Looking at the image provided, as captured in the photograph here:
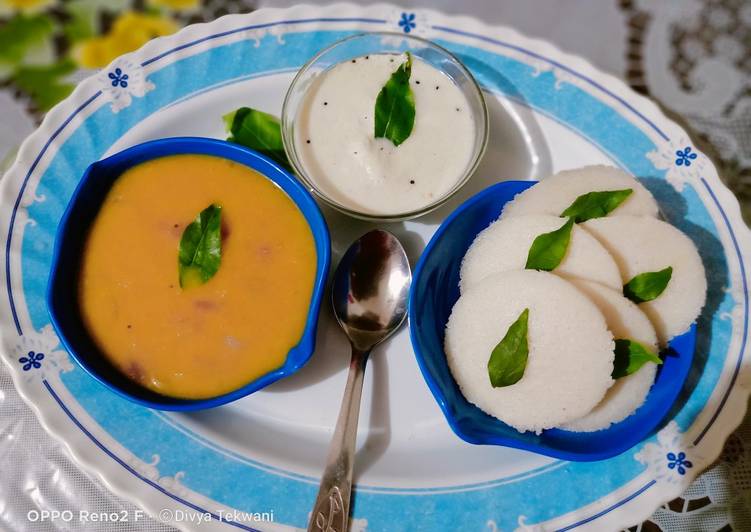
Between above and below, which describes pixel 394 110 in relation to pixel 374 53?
below

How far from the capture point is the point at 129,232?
1.48 meters

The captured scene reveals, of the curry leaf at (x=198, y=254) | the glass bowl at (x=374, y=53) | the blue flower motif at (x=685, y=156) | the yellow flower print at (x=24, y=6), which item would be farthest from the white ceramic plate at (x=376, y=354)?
the yellow flower print at (x=24, y=6)

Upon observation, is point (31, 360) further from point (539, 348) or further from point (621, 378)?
point (621, 378)

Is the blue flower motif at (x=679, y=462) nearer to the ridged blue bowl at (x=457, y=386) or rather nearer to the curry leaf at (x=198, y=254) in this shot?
the ridged blue bowl at (x=457, y=386)

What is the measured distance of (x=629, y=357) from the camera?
4.30 ft

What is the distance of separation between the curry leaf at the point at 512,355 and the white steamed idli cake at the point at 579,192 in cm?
33

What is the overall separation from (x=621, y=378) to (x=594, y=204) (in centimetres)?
A: 42

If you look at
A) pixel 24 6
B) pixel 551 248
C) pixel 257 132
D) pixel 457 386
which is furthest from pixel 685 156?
pixel 24 6

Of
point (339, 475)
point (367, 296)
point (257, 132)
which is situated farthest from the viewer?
point (257, 132)

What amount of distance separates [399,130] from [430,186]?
180 millimetres

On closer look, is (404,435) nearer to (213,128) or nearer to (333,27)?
(213,128)

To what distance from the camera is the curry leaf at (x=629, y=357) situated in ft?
4.25

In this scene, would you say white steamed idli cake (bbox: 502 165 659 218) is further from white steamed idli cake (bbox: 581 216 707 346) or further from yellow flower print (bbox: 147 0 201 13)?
yellow flower print (bbox: 147 0 201 13)

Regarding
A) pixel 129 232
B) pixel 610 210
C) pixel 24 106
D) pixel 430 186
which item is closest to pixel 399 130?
pixel 430 186
